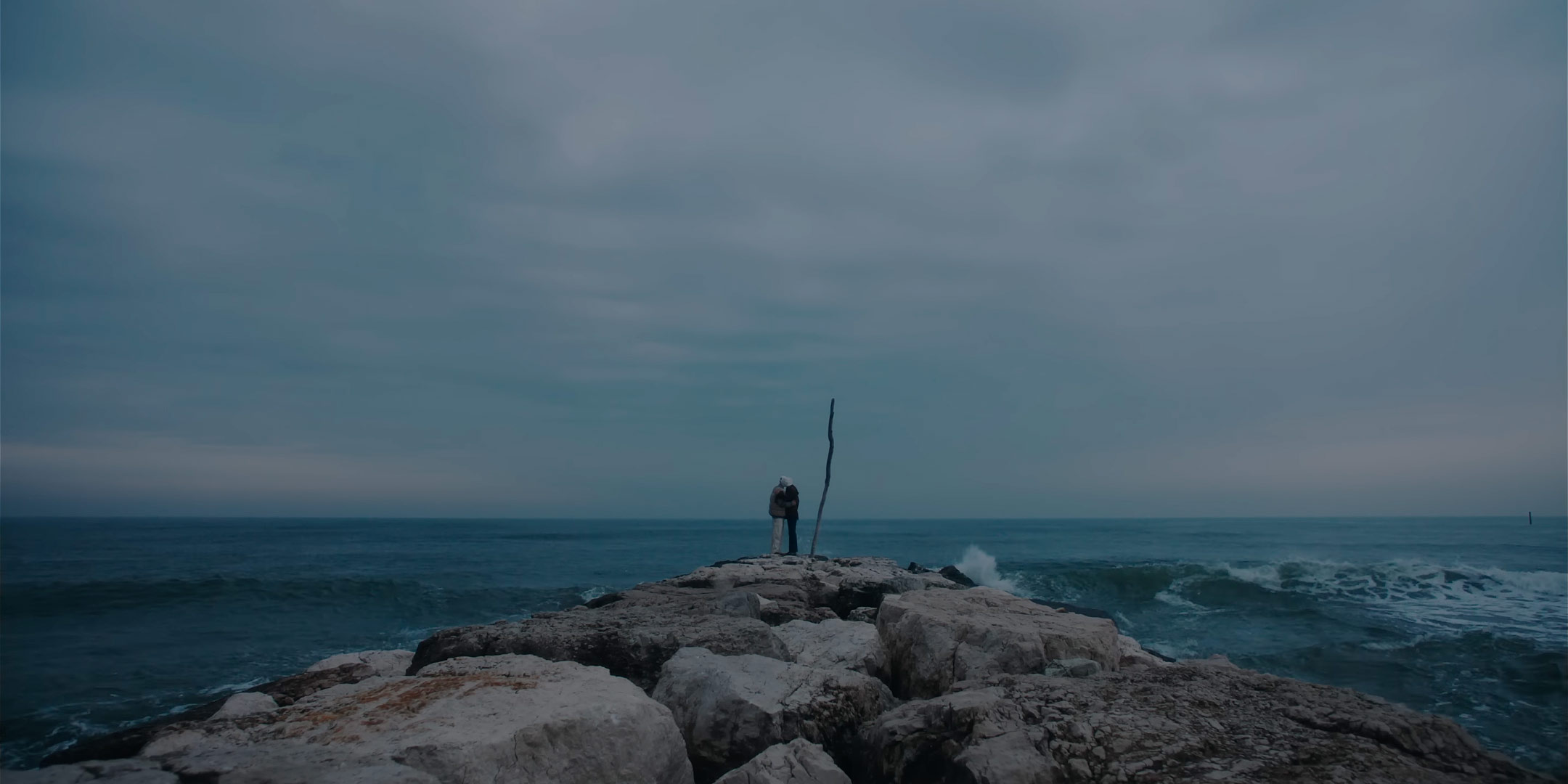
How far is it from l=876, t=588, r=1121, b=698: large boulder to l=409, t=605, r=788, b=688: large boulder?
3.31ft

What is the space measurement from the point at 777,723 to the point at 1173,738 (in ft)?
6.94

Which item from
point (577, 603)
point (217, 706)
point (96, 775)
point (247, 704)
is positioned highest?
point (96, 775)

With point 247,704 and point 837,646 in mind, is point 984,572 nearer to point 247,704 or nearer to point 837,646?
point 837,646

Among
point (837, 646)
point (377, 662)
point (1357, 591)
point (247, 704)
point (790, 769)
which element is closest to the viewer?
point (790, 769)

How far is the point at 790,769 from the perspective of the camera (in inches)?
157

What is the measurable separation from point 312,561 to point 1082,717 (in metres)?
44.2

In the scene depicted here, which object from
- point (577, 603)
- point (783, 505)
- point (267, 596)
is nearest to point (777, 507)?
point (783, 505)

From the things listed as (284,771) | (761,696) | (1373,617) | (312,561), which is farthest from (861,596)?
(312,561)

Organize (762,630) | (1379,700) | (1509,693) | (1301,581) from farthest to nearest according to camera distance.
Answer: (1301,581)
(1509,693)
(762,630)
(1379,700)

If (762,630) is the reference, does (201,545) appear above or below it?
below

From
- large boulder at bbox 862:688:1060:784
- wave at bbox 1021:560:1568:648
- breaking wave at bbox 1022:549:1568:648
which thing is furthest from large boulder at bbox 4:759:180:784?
breaking wave at bbox 1022:549:1568:648

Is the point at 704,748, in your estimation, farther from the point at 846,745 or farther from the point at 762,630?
the point at 762,630

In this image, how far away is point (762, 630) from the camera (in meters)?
6.26

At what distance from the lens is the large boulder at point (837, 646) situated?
6406 millimetres
